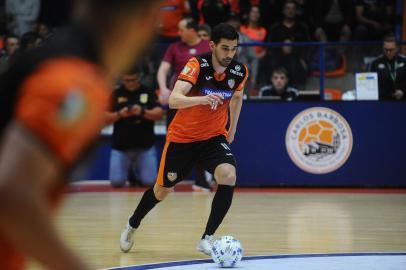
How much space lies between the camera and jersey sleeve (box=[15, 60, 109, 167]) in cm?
150

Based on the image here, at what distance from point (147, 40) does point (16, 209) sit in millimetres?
443

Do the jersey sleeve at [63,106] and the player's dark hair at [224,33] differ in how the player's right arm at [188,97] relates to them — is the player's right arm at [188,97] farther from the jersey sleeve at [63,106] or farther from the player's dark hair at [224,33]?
the jersey sleeve at [63,106]

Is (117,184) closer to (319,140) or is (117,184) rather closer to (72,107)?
(319,140)

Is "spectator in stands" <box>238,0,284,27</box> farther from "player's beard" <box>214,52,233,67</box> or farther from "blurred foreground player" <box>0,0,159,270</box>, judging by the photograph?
"blurred foreground player" <box>0,0,159,270</box>

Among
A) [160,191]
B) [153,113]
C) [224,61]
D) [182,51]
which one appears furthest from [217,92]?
[153,113]

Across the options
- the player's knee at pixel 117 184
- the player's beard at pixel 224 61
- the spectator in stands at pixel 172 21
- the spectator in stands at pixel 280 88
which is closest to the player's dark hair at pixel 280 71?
the spectator in stands at pixel 280 88

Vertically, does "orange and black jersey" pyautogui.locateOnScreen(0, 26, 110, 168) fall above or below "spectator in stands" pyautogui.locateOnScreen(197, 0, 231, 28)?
above

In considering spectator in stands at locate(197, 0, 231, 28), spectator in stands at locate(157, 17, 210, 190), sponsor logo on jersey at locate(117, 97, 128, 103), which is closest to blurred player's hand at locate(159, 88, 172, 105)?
spectator in stands at locate(157, 17, 210, 190)

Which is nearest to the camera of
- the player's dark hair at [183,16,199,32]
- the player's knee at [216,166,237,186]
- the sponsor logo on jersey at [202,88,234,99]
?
the player's knee at [216,166,237,186]

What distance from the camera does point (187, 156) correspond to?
24.3ft

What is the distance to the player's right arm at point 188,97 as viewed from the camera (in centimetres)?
691

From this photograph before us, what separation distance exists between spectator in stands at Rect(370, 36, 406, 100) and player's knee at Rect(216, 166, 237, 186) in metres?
6.27

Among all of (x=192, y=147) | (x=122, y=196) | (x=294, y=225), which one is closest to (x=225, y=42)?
(x=192, y=147)

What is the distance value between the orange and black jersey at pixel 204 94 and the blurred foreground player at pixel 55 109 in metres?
5.71
